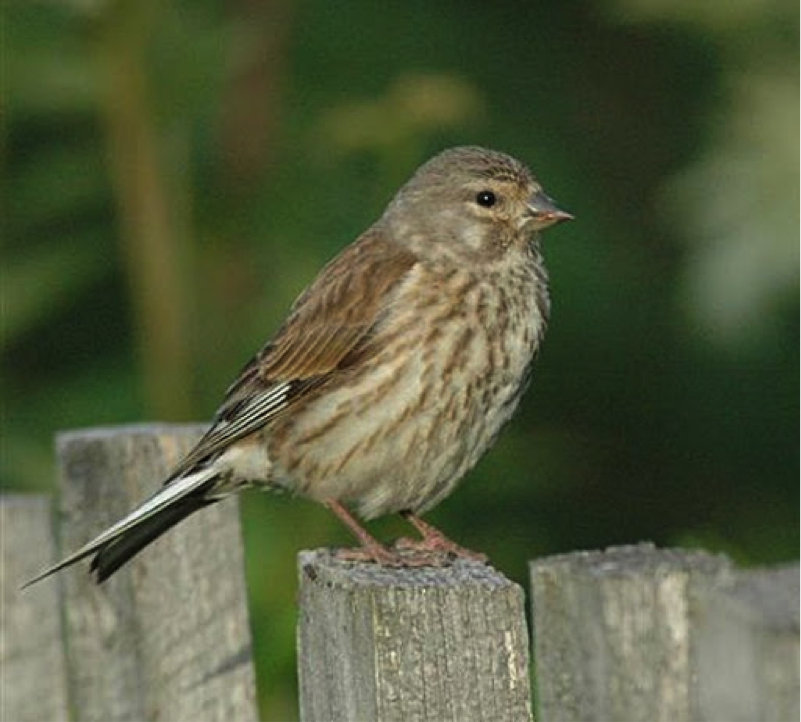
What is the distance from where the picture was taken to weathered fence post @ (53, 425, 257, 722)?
4070 millimetres

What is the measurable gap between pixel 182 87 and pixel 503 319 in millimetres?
1453

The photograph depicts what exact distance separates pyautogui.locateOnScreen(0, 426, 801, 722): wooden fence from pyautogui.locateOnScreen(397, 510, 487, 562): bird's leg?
1.56 ft

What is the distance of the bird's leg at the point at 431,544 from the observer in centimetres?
451

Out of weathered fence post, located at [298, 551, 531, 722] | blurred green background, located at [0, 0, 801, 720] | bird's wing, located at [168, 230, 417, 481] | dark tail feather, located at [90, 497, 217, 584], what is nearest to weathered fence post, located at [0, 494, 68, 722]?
dark tail feather, located at [90, 497, 217, 584]

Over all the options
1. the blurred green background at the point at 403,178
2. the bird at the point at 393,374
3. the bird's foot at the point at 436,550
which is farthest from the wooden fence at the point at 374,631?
the blurred green background at the point at 403,178

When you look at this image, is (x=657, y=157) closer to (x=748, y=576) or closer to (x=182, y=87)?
(x=182, y=87)

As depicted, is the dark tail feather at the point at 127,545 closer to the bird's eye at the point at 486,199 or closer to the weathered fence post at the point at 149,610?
the weathered fence post at the point at 149,610

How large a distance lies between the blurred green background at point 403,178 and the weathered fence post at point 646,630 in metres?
1.97

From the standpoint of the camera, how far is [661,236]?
795 centimetres

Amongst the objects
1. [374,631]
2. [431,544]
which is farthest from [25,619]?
[374,631]

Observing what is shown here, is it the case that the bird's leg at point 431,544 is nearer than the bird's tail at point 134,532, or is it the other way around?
the bird's tail at point 134,532

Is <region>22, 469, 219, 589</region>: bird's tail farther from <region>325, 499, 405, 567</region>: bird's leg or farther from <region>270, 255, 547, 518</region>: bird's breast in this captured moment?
<region>270, 255, 547, 518</region>: bird's breast

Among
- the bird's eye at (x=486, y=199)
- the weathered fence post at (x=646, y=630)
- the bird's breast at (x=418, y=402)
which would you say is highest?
the bird's eye at (x=486, y=199)

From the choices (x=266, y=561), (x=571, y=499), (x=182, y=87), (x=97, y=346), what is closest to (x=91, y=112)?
(x=182, y=87)
